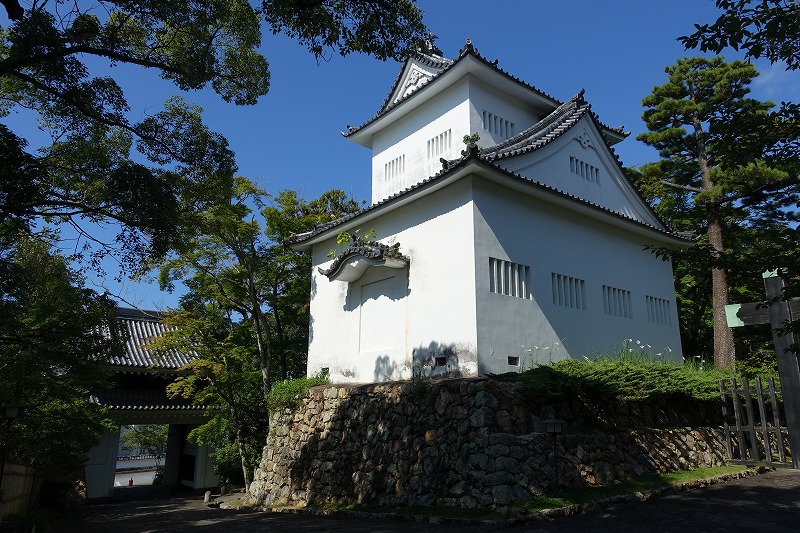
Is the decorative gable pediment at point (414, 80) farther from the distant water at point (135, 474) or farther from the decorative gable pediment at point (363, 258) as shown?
the distant water at point (135, 474)

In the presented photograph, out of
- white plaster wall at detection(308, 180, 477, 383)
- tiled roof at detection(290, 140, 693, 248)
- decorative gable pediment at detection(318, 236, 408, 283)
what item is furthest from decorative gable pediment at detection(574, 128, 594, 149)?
decorative gable pediment at detection(318, 236, 408, 283)

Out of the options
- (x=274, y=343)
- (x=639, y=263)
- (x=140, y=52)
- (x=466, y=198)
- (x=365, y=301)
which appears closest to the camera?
(x=140, y=52)

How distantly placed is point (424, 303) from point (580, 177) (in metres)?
6.37

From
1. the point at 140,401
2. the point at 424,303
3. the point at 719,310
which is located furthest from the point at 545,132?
the point at 140,401

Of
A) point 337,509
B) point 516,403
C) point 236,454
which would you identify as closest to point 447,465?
point 516,403

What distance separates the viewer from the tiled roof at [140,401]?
2155 cm

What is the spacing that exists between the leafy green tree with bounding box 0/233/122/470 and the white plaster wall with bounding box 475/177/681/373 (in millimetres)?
7674

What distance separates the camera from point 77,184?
8.84m

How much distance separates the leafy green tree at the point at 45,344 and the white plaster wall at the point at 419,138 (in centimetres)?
968

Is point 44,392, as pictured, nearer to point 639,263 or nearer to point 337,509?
point 337,509

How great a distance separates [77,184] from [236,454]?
14521 mm

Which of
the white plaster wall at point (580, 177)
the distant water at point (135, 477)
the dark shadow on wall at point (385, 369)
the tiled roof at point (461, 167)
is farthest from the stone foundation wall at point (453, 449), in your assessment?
the distant water at point (135, 477)

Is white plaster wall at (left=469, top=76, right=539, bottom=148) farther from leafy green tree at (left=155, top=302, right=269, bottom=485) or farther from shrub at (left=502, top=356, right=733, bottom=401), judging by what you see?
leafy green tree at (left=155, top=302, right=269, bottom=485)

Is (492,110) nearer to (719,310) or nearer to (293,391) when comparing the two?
(719,310)
